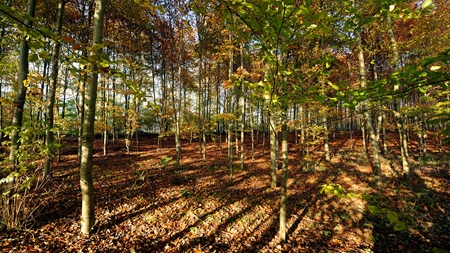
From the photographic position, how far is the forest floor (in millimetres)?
4238

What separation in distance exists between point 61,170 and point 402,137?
16670mm

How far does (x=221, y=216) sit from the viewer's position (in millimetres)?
5789

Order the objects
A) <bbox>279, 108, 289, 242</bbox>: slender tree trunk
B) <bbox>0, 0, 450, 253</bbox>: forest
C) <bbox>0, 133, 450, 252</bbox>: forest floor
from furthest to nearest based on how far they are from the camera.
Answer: <bbox>279, 108, 289, 242</bbox>: slender tree trunk → <bbox>0, 133, 450, 252</bbox>: forest floor → <bbox>0, 0, 450, 253</bbox>: forest

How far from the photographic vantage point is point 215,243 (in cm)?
463

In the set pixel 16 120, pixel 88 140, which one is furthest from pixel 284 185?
pixel 16 120

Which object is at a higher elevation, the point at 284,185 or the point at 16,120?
the point at 16,120

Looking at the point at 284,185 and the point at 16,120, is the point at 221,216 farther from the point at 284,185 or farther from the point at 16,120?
the point at 16,120

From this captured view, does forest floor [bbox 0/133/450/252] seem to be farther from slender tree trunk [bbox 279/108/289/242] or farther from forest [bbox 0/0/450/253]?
slender tree trunk [bbox 279/108/289/242]

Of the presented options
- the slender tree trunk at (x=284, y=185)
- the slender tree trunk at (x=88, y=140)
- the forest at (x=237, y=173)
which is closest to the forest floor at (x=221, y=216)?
the forest at (x=237, y=173)

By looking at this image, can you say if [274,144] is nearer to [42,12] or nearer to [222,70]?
[42,12]

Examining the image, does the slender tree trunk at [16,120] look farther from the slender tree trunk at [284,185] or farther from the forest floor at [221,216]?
the slender tree trunk at [284,185]

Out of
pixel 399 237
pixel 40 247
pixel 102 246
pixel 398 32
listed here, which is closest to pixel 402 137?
pixel 399 237

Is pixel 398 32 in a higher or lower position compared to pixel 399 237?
higher

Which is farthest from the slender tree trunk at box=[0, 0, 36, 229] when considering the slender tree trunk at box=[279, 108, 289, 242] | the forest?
the slender tree trunk at box=[279, 108, 289, 242]
